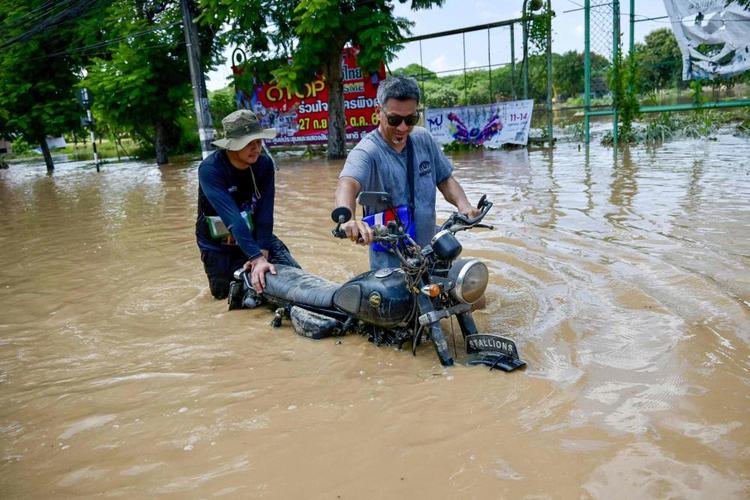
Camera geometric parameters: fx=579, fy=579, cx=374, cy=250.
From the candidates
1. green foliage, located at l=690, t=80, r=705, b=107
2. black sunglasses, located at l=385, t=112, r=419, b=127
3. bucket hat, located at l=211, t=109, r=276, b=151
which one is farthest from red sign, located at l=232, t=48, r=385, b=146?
black sunglasses, located at l=385, t=112, r=419, b=127

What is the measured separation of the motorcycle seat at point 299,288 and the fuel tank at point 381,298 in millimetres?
340

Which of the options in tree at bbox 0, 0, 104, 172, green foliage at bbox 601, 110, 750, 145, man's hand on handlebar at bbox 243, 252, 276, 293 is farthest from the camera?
tree at bbox 0, 0, 104, 172

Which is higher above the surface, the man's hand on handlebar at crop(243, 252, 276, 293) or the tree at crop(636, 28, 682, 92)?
the tree at crop(636, 28, 682, 92)

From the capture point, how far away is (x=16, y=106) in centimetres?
2094

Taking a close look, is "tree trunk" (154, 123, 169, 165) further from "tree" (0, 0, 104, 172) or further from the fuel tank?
the fuel tank

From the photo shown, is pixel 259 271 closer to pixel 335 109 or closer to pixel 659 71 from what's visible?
pixel 335 109

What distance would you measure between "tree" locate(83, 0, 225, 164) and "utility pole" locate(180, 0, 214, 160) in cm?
591

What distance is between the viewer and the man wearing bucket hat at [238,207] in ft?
13.4

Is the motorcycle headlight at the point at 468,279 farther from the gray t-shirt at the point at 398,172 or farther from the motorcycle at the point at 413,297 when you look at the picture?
the gray t-shirt at the point at 398,172

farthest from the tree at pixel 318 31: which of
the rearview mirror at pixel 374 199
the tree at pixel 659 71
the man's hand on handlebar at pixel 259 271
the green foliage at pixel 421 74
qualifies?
the rearview mirror at pixel 374 199

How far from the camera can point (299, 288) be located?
3852 mm

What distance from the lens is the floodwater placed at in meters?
2.19

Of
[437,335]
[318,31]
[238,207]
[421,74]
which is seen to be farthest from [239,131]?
[421,74]

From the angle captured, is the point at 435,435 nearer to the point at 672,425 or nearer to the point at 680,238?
the point at 672,425
